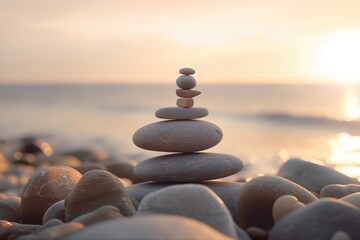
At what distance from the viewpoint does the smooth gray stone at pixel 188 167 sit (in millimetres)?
4871

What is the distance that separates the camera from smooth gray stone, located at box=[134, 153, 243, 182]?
4.87 metres

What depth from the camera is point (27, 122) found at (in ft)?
110

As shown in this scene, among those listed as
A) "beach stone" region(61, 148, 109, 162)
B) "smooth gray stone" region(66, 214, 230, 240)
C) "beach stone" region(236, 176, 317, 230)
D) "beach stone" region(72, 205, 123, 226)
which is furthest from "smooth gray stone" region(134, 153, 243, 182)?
"beach stone" region(61, 148, 109, 162)

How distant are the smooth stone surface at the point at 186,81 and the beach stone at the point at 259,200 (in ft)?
4.44

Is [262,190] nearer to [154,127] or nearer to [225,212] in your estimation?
[225,212]

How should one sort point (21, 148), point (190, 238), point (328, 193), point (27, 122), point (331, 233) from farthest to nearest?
point (27, 122) < point (21, 148) < point (328, 193) < point (331, 233) < point (190, 238)

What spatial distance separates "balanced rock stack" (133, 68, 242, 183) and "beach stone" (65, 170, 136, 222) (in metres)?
0.77

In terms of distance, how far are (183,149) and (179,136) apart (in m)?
0.13

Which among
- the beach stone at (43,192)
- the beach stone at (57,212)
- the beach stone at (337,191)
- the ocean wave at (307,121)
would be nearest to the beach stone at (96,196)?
the beach stone at (57,212)

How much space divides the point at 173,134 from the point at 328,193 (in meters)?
1.46

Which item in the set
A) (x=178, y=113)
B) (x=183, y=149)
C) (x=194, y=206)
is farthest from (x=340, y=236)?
(x=178, y=113)

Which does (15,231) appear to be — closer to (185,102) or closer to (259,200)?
(259,200)

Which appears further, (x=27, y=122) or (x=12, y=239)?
(x=27, y=122)

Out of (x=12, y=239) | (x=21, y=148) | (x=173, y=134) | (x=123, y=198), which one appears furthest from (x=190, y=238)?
(x=21, y=148)
